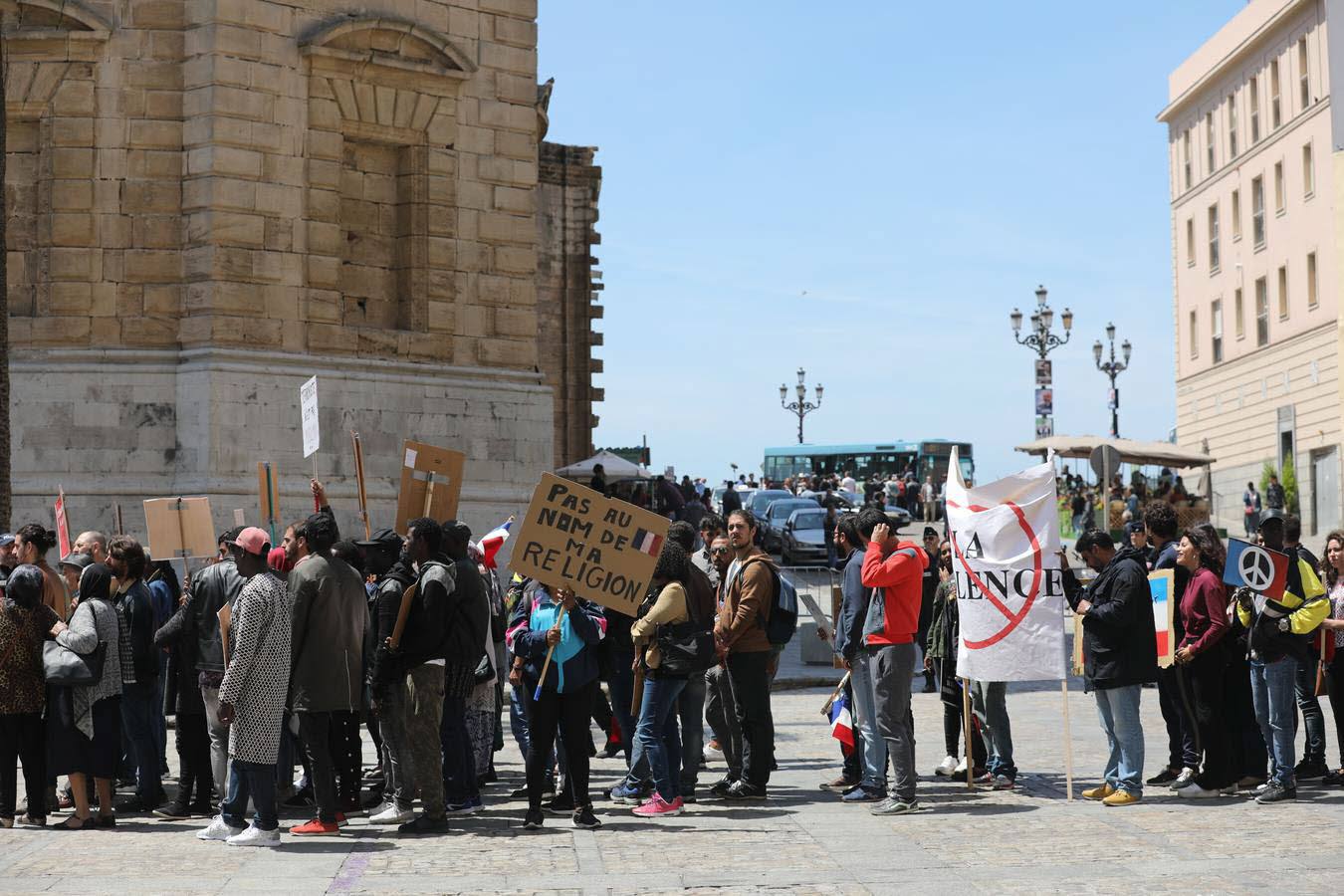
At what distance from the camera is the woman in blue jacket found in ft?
35.4

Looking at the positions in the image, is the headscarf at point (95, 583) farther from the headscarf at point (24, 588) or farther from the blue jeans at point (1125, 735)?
the blue jeans at point (1125, 735)

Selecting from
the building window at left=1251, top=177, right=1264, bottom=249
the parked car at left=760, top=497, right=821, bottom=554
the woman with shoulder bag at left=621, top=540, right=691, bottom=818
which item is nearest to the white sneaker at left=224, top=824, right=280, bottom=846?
the woman with shoulder bag at left=621, top=540, right=691, bottom=818

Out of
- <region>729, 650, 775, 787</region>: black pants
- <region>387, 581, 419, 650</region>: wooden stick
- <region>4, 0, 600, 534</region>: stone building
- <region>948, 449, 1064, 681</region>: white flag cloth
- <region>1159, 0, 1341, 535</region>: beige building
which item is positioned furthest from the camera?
<region>1159, 0, 1341, 535</region>: beige building

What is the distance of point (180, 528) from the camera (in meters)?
14.0

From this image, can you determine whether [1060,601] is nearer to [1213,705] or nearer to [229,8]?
[1213,705]

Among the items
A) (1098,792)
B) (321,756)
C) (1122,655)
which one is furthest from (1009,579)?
(321,756)

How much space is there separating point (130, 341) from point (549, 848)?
44.5ft

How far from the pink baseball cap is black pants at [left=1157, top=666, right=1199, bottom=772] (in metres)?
6.15

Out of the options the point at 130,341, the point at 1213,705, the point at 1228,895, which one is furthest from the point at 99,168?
the point at 1228,895

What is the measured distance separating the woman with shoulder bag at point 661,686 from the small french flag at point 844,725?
4.70ft

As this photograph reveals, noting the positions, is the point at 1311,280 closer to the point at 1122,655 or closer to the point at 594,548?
the point at 1122,655

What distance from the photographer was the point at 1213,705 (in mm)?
11875

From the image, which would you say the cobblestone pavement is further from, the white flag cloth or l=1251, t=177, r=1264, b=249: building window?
l=1251, t=177, r=1264, b=249: building window

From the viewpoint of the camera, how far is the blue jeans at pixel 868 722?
458 inches
